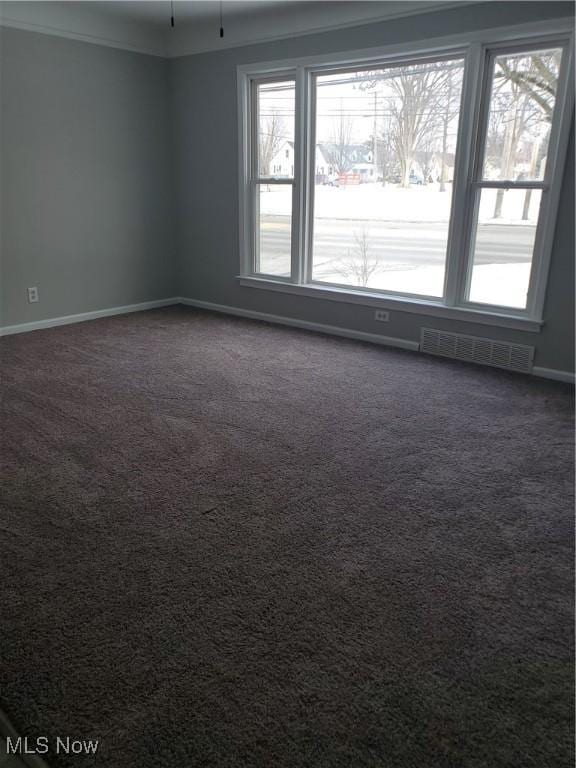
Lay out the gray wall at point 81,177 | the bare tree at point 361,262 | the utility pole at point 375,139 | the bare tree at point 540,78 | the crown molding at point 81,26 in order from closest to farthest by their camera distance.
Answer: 1. the bare tree at point 540,78
2. the crown molding at point 81,26
3. the utility pole at point 375,139
4. the gray wall at point 81,177
5. the bare tree at point 361,262

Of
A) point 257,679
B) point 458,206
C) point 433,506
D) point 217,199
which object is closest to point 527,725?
point 257,679

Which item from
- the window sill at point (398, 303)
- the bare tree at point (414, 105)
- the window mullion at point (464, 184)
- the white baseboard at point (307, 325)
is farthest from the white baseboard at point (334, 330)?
the bare tree at point (414, 105)

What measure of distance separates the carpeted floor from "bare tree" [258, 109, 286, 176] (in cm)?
251

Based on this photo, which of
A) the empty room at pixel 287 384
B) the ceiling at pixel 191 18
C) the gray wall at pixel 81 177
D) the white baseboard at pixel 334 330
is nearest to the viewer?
the empty room at pixel 287 384

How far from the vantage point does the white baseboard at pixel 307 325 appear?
4.82 metres

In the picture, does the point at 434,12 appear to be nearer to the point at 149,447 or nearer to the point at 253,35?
the point at 253,35

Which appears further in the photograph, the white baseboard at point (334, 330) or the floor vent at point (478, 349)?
the floor vent at point (478, 349)

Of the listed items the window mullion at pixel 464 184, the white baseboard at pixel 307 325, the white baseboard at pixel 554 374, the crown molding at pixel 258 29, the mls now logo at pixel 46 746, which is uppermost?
the crown molding at pixel 258 29

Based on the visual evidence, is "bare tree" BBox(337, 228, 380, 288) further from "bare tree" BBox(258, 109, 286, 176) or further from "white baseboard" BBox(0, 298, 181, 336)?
"white baseboard" BBox(0, 298, 181, 336)

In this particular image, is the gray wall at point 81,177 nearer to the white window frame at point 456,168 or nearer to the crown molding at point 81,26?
the crown molding at point 81,26

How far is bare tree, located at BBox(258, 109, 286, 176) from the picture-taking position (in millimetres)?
5152

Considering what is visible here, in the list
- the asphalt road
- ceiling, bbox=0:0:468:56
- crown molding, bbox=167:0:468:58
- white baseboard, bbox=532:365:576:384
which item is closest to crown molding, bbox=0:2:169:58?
ceiling, bbox=0:0:468:56

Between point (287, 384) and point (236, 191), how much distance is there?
2464 millimetres

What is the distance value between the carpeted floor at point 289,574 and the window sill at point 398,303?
573 millimetres
